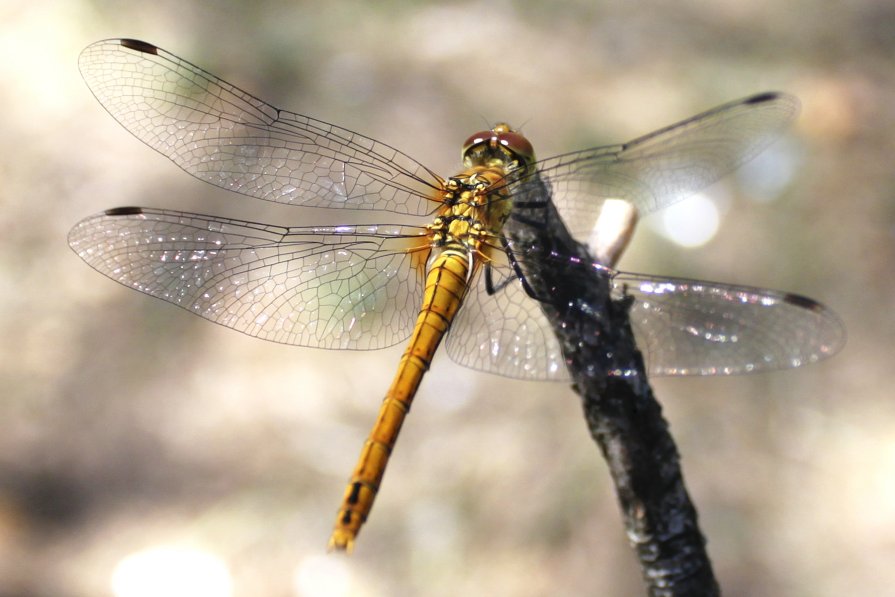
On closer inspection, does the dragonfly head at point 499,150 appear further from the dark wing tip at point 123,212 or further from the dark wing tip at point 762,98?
the dark wing tip at point 123,212

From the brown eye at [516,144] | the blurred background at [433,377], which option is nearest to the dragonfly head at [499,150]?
the brown eye at [516,144]

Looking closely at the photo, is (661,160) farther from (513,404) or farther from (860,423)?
(860,423)

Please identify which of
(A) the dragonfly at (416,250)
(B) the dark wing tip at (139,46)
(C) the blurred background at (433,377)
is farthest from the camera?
(C) the blurred background at (433,377)

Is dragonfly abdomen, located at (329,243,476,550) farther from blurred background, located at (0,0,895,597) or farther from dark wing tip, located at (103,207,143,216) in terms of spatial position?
blurred background, located at (0,0,895,597)

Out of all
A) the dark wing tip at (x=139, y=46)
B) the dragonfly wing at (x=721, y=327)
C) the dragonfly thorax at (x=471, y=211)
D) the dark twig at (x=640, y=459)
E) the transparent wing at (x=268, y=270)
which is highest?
the dark wing tip at (x=139, y=46)

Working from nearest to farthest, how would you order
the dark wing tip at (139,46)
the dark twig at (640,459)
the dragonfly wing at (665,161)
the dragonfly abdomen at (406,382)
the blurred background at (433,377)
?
the dark twig at (640,459)
the dragonfly abdomen at (406,382)
the dragonfly wing at (665,161)
the dark wing tip at (139,46)
the blurred background at (433,377)
